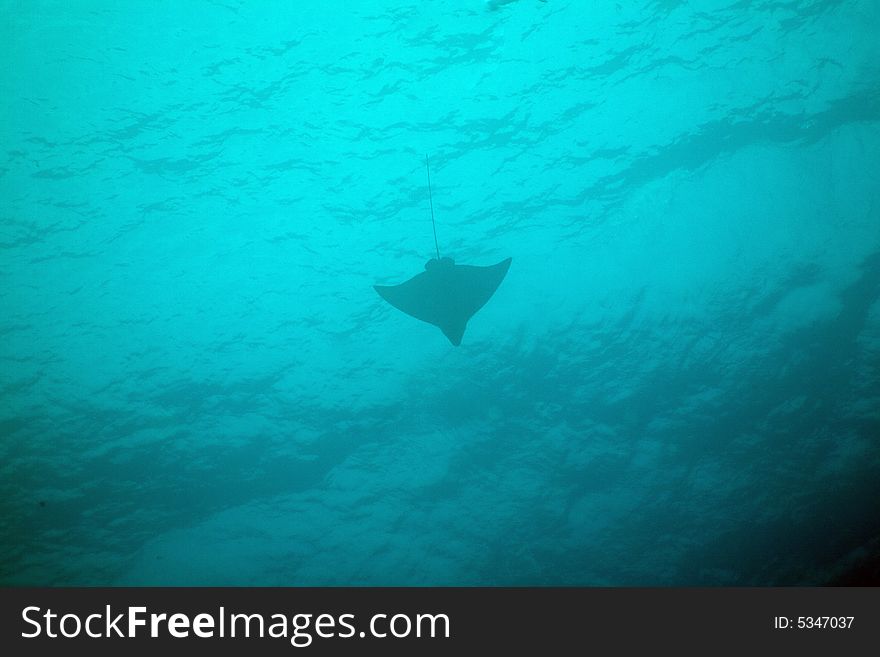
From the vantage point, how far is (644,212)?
1232 cm

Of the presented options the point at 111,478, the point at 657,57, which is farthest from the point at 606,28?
the point at 111,478

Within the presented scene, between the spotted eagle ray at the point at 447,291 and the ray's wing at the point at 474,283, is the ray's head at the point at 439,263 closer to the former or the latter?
the spotted eagle ray at the point at 447,291

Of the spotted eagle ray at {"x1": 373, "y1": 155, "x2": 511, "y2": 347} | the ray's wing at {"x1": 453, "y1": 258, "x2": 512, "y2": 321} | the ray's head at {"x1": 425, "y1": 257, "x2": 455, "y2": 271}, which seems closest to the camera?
the ray's head at {"x1": 425, "y1": 257, "x2": 455, "y2": 271}

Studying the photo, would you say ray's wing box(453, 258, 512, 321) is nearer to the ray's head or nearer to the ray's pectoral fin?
the ray's pectoral fin

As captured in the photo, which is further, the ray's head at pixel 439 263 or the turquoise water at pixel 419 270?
the turquoise water at pixel 419 270

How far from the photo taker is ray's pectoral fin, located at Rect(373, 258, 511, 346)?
30.4 ft

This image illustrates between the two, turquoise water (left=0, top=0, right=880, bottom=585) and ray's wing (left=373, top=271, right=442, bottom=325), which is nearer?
ray's wing (left=373, top=271, right=442, bottom=325)

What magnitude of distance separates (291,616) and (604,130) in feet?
36.0

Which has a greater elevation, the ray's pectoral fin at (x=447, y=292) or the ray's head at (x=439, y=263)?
the ray's head at (x=439, y=263)

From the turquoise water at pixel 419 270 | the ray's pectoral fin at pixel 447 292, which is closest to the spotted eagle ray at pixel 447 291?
the ray's pectoral fin at pixel 447 292

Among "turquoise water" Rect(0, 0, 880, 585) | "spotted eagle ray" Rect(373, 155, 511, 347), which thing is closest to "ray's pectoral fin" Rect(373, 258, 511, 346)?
"spotted eagle ray" Rect(373, 155, 511, 347)

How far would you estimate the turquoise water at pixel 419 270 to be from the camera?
943 cm

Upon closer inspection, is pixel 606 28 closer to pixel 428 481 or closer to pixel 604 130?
pixel 604 130

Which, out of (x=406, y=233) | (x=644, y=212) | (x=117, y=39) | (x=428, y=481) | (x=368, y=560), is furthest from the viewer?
(x=368, y=560)
